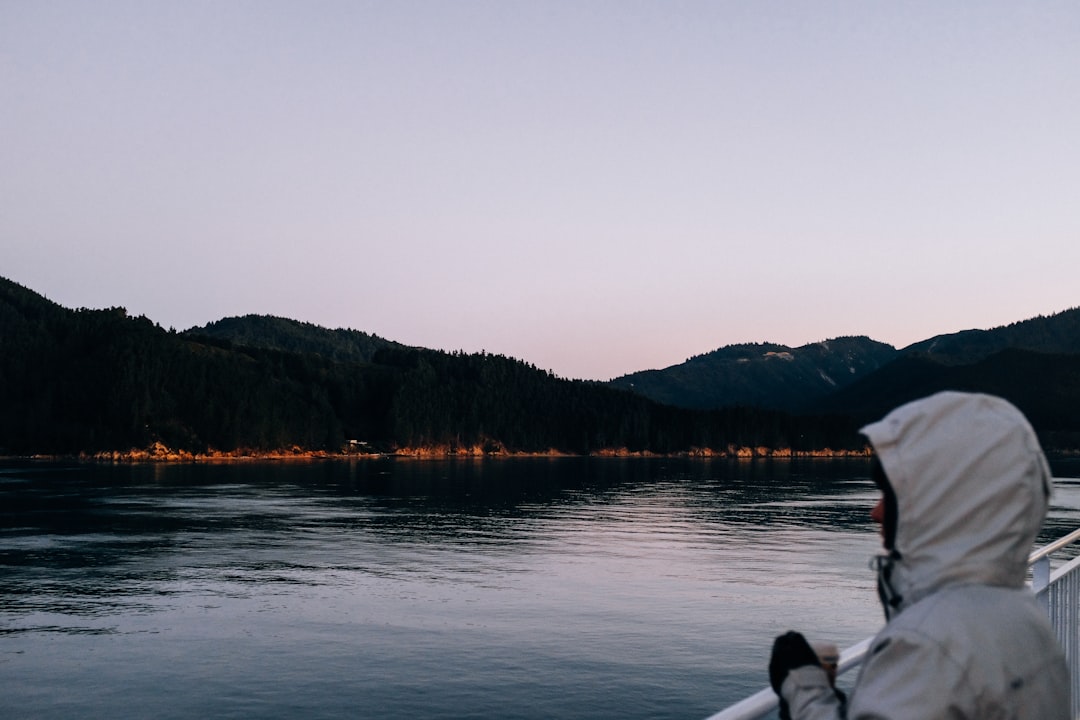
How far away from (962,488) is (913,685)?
60 centimetres

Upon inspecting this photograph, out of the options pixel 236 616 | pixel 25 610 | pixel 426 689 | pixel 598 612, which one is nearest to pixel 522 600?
pixel 598 612

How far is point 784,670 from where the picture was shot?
3.33 m

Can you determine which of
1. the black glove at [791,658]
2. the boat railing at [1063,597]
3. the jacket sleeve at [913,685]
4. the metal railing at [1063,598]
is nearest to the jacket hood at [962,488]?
the jacket sleeve at [913,685]

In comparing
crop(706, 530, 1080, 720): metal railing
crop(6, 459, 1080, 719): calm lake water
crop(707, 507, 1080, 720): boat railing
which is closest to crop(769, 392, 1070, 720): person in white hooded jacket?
crop(706, 530, 1080, 720): metal railing

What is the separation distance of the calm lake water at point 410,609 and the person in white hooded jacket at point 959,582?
2055cm

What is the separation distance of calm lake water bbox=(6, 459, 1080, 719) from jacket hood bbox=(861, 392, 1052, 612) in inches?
814

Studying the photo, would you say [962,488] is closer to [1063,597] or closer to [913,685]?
[913,685]

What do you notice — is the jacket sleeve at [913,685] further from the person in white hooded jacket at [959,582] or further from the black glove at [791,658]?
the black glove at [791,658]

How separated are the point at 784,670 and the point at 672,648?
2769 centimetres

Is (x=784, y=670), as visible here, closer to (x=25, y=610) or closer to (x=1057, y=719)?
(x=1057, y=719)

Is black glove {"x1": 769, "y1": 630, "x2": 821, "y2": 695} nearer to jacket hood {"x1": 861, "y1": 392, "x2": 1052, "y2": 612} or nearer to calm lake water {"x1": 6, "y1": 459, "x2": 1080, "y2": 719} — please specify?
jacket hood {"x1": 861, "y1": 392, "x2": 1052, "y2": 612}

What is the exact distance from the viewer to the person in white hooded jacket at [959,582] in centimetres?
308

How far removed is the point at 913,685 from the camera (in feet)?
10.1

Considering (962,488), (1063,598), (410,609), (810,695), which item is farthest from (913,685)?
(410,609)
